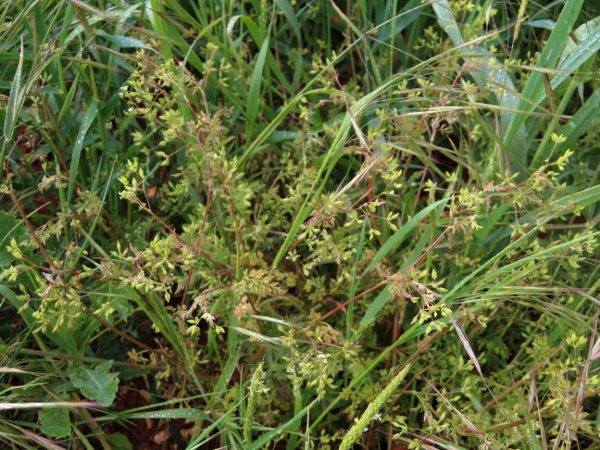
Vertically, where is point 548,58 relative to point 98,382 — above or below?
above

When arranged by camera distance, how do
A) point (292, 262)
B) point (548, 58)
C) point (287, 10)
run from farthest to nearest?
point (287, 10)
point (292, 262)
point (548, 58)

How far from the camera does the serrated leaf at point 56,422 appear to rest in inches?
58.8

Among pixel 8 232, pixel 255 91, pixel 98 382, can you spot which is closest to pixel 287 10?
pixel 255 91

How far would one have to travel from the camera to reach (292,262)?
1795 millimetres

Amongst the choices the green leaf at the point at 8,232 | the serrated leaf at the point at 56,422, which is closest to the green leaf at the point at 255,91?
the green leaf at the point at 8,232

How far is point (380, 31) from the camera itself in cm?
220

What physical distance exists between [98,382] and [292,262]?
59cm

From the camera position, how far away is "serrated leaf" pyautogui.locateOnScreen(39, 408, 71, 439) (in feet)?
4.90

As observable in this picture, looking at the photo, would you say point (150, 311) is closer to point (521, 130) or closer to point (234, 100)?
point (234, 100)

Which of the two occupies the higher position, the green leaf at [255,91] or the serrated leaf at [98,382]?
the green leaf at [255,91]

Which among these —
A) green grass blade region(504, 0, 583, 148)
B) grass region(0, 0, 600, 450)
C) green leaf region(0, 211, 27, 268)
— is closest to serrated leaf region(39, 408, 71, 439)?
grass region(0, 0, 600, 450)

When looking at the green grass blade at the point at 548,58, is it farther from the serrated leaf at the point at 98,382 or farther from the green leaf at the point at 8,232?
the green leaf at the point at 8,232

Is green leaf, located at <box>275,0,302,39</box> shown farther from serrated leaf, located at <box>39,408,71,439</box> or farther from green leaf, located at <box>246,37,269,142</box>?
serrated leaf, located at <box>39,408,71,439</box>

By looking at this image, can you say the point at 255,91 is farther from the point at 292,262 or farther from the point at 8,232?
the point at 8,232
